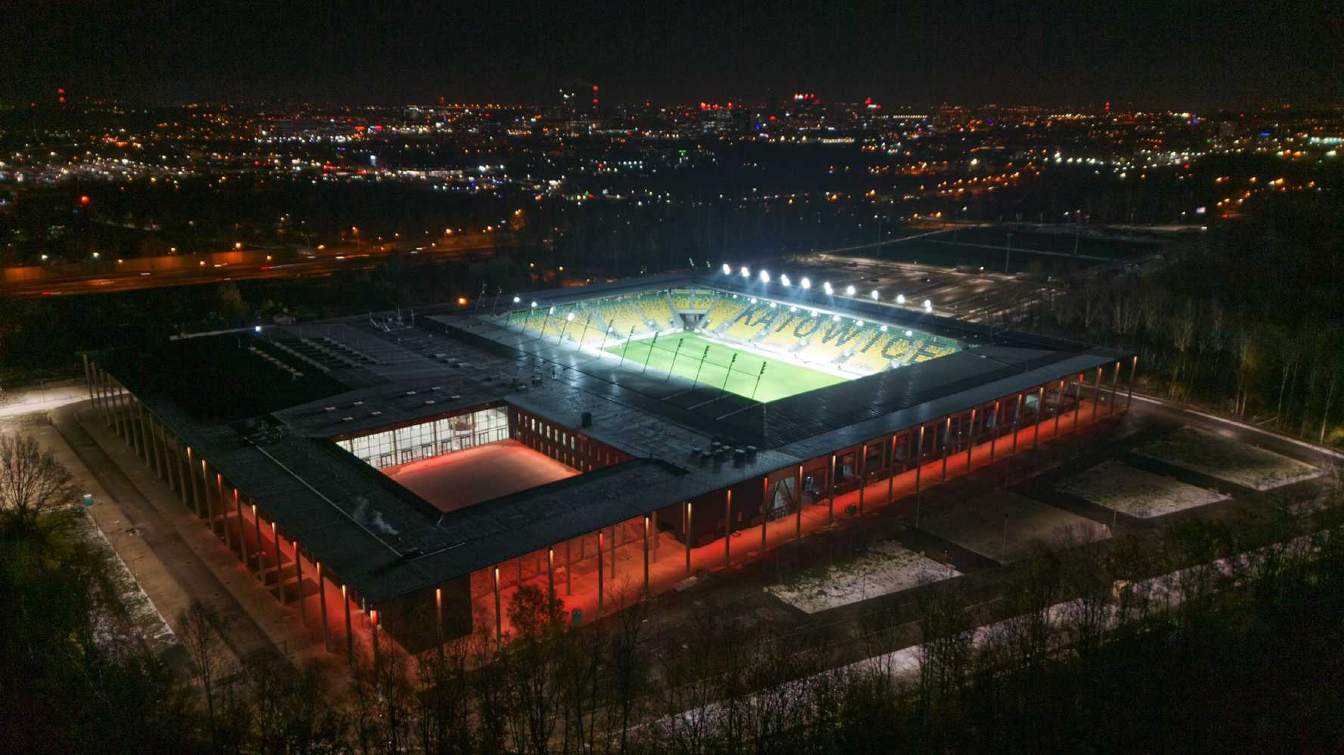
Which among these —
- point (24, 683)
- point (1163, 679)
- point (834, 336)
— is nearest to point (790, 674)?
point (1163, 679)

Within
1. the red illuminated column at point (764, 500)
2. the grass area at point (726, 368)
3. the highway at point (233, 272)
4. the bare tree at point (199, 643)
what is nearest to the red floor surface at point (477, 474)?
the red illuminated column at point (764, 500)

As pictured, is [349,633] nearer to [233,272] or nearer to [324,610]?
[324,610]

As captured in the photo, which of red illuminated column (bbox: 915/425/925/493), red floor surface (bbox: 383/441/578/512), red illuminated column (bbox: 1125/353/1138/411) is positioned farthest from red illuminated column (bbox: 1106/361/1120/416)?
red floor surface (bbox: 383/441/578/512)

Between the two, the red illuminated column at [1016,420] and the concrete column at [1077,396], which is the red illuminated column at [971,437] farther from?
the concrete column at [1077,396]

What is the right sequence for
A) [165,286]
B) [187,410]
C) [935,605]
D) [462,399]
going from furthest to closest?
[165,286] < [462,399] < [187,410] < [935,605]

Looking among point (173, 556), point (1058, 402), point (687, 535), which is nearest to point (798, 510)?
point (687, 535)

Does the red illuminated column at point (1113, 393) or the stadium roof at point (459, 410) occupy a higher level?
the stadium roof at point (459, 410)

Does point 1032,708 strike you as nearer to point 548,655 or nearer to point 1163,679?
point 1163,679
